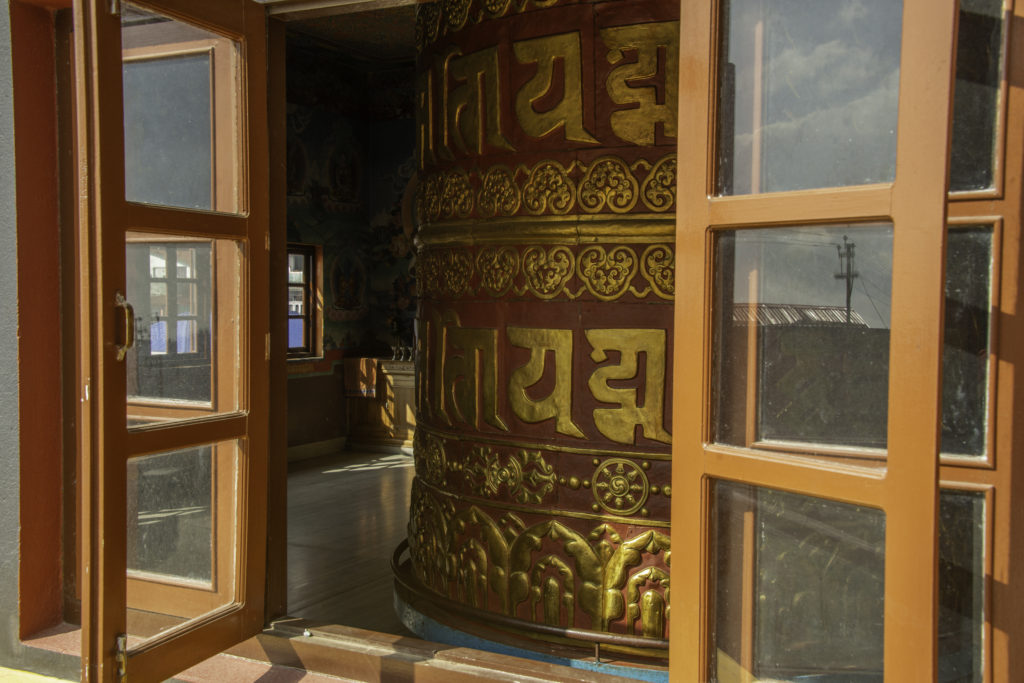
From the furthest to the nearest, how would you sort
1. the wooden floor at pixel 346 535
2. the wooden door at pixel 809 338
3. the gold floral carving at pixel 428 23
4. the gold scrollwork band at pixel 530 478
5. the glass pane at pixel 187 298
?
the wooden floor at pixel 346 535
the gold floral carving at pixel 428 23
the gold scrollwork band at pixel 530 478
the glass pane at pixel 187 298
the wooden door at pixel 809 338

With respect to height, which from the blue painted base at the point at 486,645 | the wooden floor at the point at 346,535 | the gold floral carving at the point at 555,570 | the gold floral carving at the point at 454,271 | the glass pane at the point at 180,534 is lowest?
the wooden floor at the point at 346,535

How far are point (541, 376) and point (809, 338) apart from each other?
150cm

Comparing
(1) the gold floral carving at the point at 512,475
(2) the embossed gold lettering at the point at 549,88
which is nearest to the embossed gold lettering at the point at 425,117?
(2) the embossed gold lettering at the point at 549,88

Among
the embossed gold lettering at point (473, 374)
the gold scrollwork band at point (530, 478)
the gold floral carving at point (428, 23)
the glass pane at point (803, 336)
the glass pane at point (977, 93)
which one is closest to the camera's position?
the glass pane at point (803, 336)

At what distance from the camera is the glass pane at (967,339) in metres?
1.76

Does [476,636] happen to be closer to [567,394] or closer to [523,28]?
[567,394]

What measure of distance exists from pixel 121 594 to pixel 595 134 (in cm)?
188

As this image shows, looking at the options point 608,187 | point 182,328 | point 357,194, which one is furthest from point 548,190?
point 357,194

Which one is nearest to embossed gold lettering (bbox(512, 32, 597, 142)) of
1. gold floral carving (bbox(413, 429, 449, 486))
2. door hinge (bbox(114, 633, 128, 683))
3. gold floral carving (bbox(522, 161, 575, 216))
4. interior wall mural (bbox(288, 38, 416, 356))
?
gold floral carving (bbox(522, 161, 575, 216))

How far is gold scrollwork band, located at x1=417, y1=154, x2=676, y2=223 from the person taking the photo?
2.82m

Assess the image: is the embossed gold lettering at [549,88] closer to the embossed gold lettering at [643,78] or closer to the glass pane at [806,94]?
the embossed gold lettering at [643,78]

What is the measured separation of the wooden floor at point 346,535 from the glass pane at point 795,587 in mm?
2094

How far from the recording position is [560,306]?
9.70ft

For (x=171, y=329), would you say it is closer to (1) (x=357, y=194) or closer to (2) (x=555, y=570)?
(2) (x=555, y=570)
